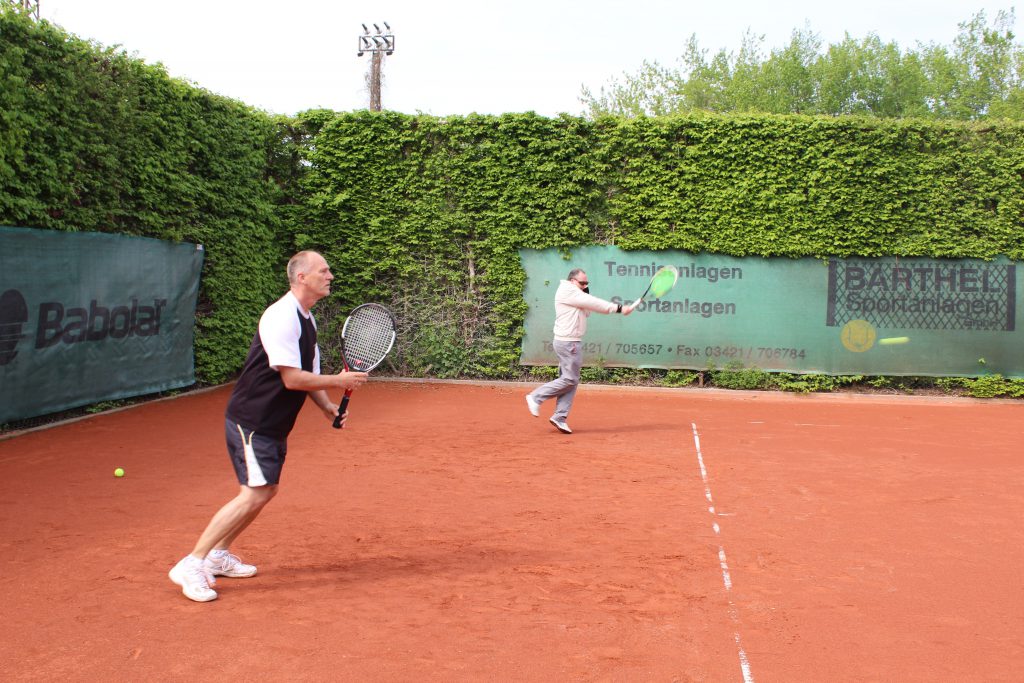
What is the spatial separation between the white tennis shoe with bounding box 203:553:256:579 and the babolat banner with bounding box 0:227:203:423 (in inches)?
205

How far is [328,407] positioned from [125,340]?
6807 millimetres

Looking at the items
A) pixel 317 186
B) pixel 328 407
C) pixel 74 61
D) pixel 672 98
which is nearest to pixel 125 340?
pixel 74 61

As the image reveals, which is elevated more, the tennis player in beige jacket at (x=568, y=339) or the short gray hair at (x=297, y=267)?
the short gray hair at (x=297, y=267)

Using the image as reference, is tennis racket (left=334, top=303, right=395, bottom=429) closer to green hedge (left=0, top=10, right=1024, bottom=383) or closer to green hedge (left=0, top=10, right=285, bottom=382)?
green hedge (left=0, top=10, right=285, bottom=382)

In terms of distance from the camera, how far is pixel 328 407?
5.27 metres

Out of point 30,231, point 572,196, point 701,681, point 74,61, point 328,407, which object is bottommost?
point 701,681

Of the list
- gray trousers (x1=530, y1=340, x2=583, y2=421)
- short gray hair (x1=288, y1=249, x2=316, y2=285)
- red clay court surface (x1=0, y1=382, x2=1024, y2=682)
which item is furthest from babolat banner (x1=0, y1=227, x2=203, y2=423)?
short gray hair (x1=288, y1=249, x2=316, y2=285)

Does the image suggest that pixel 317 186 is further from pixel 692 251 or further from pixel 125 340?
pixel 692 251

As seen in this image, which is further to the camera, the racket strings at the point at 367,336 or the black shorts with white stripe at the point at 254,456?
the racket strings at the point at 367,336

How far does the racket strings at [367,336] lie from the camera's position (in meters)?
6.33

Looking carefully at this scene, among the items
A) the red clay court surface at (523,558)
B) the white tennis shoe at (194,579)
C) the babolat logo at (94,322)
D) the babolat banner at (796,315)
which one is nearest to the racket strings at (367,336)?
the red clay court surface at (523,558)

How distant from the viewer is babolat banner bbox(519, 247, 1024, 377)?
14.0 m

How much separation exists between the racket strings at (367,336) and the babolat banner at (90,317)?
464 centimetres

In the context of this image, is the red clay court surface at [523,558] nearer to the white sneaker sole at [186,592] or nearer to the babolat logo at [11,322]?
the white sneaker sole at [186,592]
